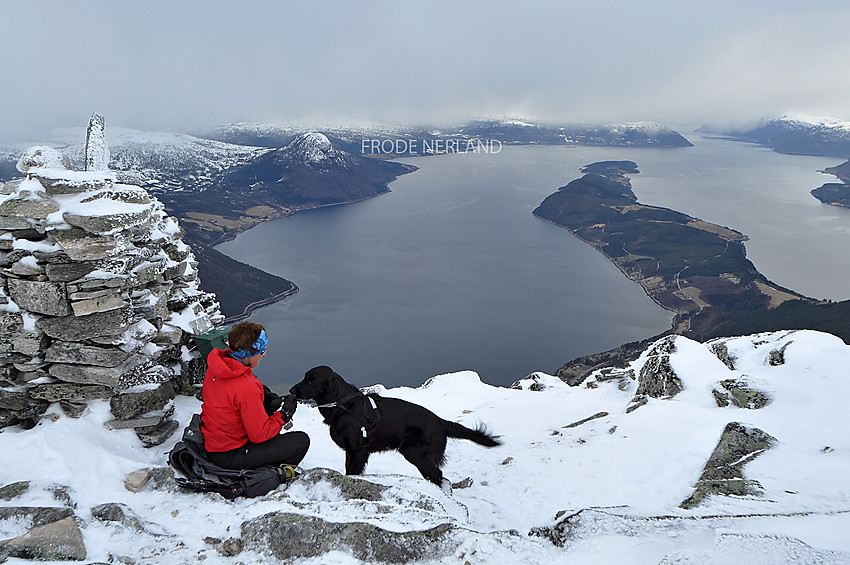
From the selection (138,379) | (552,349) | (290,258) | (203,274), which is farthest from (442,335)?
(138,379)

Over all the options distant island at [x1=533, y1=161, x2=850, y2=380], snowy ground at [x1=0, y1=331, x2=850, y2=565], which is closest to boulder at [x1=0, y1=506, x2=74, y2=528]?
snowy ground at [x1=0, y1=331, x2=850, y2=565]

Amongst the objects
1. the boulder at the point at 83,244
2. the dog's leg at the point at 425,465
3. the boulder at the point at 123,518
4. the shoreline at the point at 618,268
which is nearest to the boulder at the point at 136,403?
the boulder at the point at 83,244

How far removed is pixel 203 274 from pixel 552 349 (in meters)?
73.9

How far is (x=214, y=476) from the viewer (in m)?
4.88

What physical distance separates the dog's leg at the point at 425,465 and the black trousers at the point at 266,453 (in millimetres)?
1482

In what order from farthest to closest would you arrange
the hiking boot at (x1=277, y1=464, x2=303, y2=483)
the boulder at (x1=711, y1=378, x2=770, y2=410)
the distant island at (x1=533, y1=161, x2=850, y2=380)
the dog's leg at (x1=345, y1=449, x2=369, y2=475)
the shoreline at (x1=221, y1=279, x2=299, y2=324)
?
the shoreline at (x1=221, y1=279, x2=299, y2=324)
the distant island at (x1=533, y1=161, x2=850, y2=380)
the boulder at (x1=711, y1=378, x2=770, y2=410)
the dog's leg at (x1=345, y1=449, x2=369, y2=475)
the hiking boot at (x1=277, y1=464, x2=303, y2=483)

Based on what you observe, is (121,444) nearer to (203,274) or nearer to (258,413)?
(258,413)

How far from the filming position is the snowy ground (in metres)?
3.89

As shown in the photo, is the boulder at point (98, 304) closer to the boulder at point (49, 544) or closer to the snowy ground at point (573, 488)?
the snowy ground at point (573, 488)

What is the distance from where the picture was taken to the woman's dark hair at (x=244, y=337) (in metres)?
4.60

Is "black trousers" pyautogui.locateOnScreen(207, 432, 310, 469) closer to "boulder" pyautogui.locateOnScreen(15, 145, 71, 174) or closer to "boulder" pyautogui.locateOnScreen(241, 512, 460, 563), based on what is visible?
"boulder" pyautogui.locateOnScreen(241, 512, 460, 563)

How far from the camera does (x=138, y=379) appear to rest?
21.8 ft

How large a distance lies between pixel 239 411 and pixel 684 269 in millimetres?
133916

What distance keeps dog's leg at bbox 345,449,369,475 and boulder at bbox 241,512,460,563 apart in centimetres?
165
